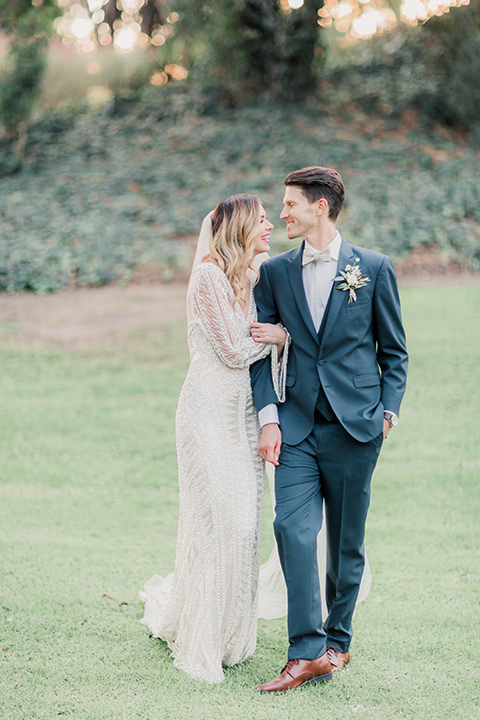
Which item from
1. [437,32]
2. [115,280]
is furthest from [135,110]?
[115,280]

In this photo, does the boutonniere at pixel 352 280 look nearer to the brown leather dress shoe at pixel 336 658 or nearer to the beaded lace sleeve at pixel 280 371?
the beaded lace sleeve at pixel 280 371

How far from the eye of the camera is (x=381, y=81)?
19156 mm

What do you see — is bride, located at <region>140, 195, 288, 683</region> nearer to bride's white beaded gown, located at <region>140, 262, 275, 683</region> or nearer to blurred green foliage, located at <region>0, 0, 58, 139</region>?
bride's white beaded gown, located at <region>140, 262, 275, 683</region>

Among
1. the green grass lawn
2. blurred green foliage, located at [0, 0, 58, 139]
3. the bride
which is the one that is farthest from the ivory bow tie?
blurred green foliage, located at [0, 0, 58, 139]

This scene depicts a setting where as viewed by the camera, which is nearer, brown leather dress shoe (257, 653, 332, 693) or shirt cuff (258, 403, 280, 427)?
brown leather dress shoe (257, 653, 332, 693)

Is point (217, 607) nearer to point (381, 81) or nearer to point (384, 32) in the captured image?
point (381, 81)

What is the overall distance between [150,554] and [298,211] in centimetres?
259

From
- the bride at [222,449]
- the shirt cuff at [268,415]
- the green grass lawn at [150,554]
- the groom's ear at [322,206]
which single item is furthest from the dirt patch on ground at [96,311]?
the groom's ear at [322,206]

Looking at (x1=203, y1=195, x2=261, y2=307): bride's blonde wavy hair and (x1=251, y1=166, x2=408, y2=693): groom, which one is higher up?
(x1=203, y1=195, x2=261, y2=307): bride's blonde wavy hair

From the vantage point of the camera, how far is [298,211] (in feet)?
11.0

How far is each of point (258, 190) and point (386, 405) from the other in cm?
1188

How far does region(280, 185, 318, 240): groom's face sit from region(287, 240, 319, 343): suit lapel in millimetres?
73

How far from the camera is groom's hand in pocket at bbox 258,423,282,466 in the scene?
331 cm

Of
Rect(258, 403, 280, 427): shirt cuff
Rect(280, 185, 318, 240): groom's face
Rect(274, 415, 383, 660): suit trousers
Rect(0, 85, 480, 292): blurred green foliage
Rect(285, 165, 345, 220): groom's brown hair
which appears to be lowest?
Rect(274, 415, 383, 660): suit trousers
